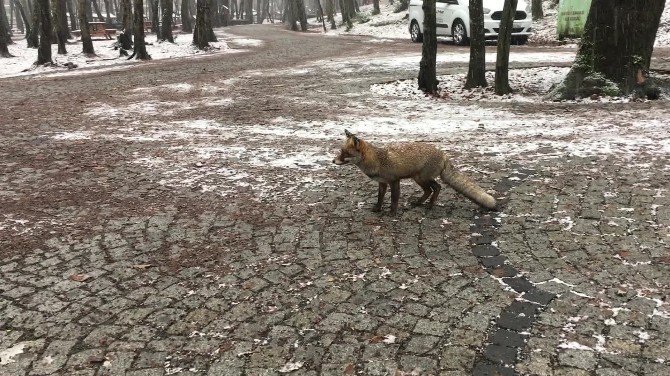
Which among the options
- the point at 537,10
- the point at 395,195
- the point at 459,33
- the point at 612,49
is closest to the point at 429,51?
the point at 612,49

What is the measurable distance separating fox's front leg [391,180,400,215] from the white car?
1550 cm

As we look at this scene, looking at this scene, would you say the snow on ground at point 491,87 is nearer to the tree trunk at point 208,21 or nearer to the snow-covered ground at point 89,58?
the snow-covered ground at point 89,58

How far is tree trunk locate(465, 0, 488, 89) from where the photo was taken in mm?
11742

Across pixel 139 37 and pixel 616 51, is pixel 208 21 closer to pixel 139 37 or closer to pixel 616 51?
pixel 139 37

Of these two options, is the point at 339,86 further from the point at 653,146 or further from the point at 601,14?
the point at 653,146

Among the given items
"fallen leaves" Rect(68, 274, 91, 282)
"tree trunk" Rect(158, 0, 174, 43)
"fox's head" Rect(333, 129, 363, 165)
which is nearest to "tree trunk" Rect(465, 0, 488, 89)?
"fox's head" Rect(333, 129, 363, 165)

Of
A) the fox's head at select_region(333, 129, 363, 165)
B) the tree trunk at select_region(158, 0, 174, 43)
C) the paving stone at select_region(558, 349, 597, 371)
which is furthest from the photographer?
the tree trunk at select_region(158, 0, 174, 43)

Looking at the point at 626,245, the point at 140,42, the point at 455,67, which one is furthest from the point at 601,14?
the point at 140,42

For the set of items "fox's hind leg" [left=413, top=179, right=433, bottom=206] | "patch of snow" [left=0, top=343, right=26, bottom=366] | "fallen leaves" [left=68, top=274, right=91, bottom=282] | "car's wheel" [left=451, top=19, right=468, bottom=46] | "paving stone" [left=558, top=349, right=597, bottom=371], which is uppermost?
"car's wheel" [left=451, top=19, right=468, bottom=46]

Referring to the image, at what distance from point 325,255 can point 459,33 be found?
62.8ft

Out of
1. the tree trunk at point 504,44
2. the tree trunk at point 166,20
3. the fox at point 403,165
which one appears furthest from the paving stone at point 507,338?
the tree trunk at point 166,20

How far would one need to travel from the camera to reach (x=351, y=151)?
5.16 metres

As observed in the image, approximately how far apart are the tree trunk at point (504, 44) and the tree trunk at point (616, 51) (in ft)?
4.12

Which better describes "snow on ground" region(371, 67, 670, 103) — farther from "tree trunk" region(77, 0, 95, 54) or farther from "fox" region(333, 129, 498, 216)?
"tree trunk" region(77, 0, 95, 54)
